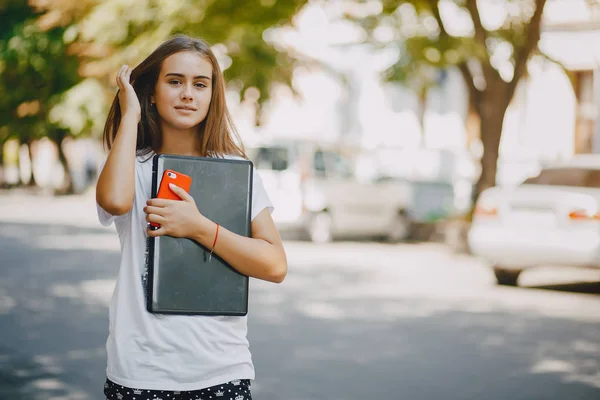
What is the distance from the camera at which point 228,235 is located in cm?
231

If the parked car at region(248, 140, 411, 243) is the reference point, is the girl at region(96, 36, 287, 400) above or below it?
above

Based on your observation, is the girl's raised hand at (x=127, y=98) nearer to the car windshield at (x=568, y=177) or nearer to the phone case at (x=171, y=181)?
the phone case at (x=171, y=181)

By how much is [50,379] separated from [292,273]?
22.2ft

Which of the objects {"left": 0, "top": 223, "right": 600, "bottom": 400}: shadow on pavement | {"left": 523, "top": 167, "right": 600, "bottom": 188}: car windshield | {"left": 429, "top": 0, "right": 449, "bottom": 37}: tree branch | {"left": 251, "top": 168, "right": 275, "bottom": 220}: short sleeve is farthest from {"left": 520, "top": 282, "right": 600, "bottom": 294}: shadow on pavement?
{"left": 251, "top": 168, "right": 275, "bottom": 220}: short sleeve

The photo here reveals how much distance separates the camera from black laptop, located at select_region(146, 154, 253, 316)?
2305 millimetres

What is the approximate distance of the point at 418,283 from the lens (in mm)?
11969

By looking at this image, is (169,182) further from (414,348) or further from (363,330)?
(363,330)

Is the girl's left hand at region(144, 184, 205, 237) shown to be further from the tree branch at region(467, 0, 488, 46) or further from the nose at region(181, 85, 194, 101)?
the tree branch at region(467, 0, 488, 46)

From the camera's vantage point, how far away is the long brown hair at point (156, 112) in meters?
2.49

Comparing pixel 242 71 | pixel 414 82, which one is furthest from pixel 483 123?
pixel 242 71

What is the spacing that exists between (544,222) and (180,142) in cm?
923

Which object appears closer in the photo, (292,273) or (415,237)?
(292,273)

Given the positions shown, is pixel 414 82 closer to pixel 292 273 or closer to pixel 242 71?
pixel 292 273

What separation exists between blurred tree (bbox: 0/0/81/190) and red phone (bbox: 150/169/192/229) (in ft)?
106
